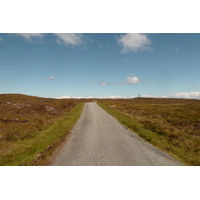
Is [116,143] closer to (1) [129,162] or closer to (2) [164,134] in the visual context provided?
(1) [129,162]

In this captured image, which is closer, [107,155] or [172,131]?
[107,155]

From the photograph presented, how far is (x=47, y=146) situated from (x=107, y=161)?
4.91 meters

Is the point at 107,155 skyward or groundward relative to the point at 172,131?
skyward

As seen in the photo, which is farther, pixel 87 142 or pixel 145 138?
pixel 145 138

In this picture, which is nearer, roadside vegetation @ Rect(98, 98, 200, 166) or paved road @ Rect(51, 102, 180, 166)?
paved road @ Rect(51, 102, 180, 166)

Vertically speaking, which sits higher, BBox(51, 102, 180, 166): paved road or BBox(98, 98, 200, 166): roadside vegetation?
BBox(51, 102, 180, 166): paved road

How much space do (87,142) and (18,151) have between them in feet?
15.6

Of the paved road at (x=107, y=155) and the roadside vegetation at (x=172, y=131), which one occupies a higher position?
the paved road at (x=107, y=155)

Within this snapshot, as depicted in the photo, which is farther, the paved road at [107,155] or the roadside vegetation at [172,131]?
the roadside vegetation at [172,131]
